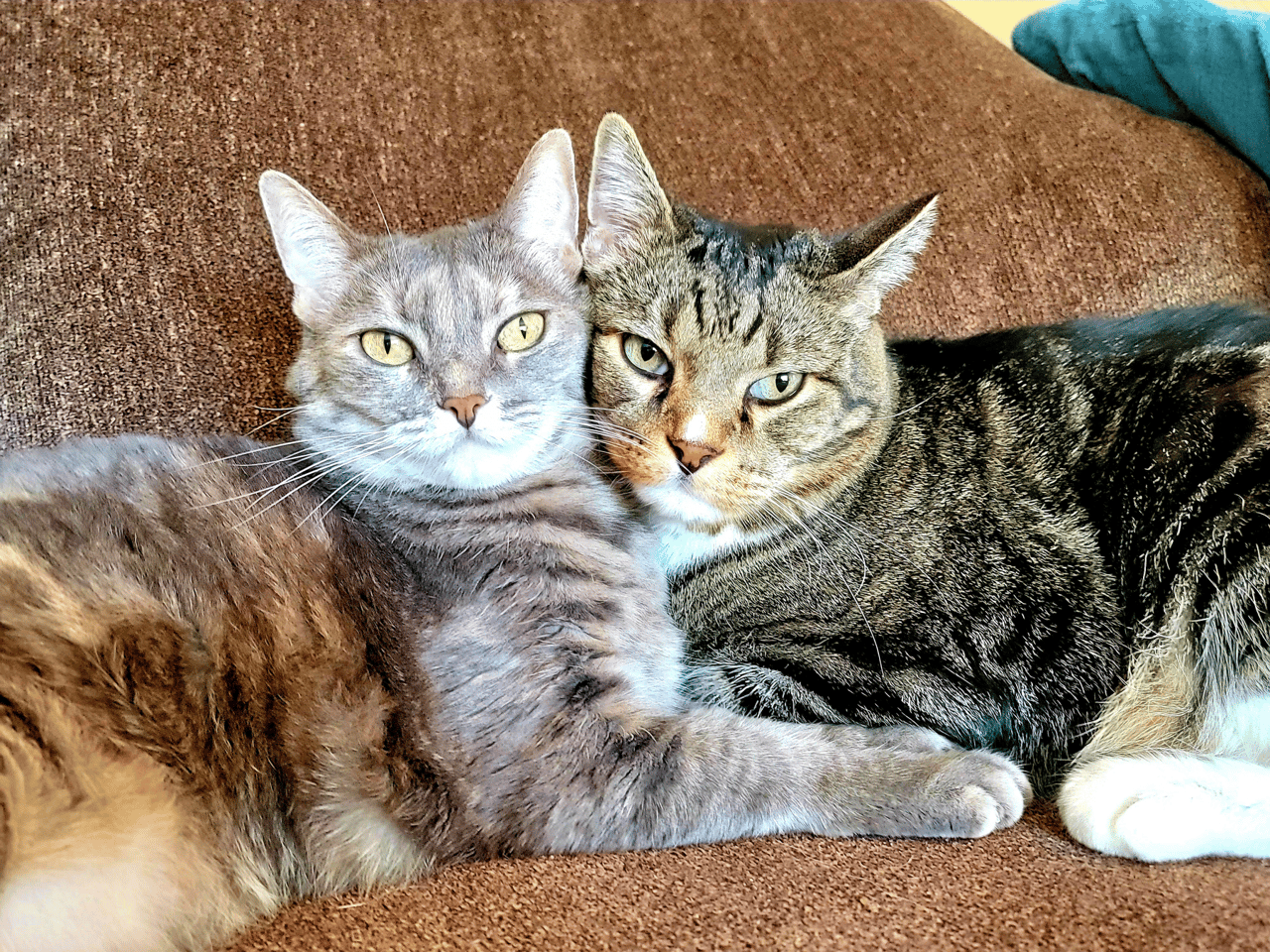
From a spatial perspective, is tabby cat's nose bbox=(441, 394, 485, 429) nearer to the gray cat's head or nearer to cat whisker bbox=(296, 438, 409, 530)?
the gray cat's head

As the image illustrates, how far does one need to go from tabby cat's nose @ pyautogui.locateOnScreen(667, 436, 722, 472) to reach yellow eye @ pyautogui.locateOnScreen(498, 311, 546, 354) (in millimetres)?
306

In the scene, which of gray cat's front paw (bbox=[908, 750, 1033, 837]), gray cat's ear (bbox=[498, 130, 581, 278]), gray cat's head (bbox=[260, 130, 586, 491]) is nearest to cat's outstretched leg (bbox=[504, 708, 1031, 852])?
gray cat's front paw (bbox=[908, 750, 1033, 837])

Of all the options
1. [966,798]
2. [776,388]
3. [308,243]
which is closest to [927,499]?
[776,388]

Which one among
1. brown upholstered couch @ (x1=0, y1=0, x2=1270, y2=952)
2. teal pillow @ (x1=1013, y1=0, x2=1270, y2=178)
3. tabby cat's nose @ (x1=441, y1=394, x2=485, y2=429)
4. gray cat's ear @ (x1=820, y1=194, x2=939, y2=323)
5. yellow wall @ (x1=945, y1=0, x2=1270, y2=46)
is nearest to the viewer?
tabby cat's nose @ (x1=441, y1=394, x2=485, y2=429)

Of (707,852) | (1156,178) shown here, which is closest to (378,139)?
(707,852)

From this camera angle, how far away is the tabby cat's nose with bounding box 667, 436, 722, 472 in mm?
1507

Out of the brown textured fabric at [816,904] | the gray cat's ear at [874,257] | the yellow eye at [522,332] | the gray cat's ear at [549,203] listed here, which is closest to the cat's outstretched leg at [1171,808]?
the brown textured fabric at [816,904]

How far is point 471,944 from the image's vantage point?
1042 millimetres

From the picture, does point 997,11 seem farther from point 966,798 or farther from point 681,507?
point 966,798

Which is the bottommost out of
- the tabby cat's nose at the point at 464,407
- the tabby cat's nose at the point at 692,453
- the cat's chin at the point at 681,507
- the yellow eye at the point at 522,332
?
the cat's chin at the point at 681,507

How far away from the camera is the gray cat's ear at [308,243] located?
5.18ft

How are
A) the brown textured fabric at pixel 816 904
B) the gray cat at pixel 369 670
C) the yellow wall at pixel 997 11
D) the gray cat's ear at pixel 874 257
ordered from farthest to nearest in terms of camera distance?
the yellow wall at pixel 997 11 → the gray cat's ear at pixel 874 257 → the gray cat at pixel 369 670 → the brown textured fabric at pixel 816 904

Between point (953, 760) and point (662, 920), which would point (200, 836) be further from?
point (953, 760)

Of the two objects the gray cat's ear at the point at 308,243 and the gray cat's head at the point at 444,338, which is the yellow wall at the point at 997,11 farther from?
the gray cat's ear at the point at 308,243
